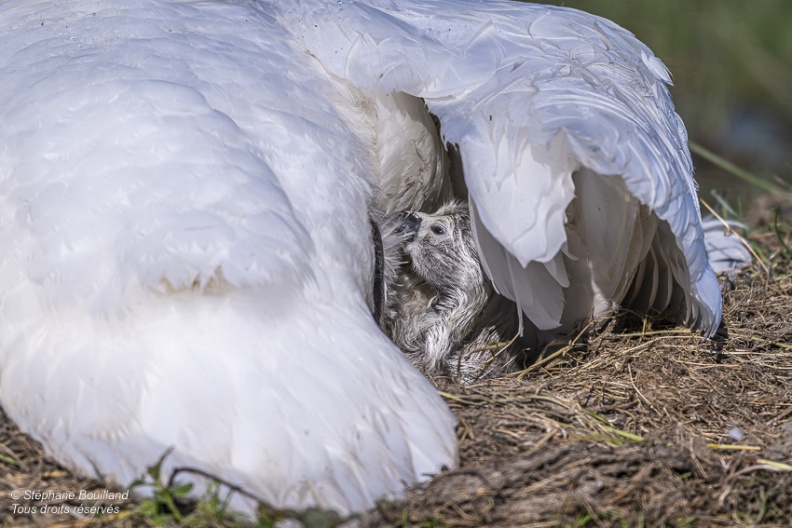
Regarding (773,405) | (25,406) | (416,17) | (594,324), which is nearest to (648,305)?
(594,324)

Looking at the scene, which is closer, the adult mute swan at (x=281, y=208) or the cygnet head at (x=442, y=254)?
the adult mute swan at (x=281, y=208)

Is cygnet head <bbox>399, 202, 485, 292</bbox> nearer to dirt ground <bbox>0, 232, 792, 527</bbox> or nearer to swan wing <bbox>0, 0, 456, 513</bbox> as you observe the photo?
dirt ground <bbox>0, 232, 792, 527</bbox>

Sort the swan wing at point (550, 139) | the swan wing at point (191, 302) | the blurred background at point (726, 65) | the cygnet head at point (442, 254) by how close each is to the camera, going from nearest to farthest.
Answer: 1. the swan wing at point (191, 302)
2. the swan wing at point (550, 139)
3. the cygnet head at point (442, 254)
4. the blurred background at point (726, 65)

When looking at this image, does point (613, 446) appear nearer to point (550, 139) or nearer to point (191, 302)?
point (550, 139)

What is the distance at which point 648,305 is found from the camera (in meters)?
3.19

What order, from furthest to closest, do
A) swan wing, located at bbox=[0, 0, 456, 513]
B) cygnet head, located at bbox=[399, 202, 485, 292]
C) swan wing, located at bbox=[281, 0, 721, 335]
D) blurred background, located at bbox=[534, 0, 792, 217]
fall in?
blurred background, located at bbox=[534, 0, 792, 217]
cygnet head, located at bbox=[399, 202, 485, 292]
swan wing, located at bbox=[281, 0, 721, 335]
swan wing, located at bbox=[0, 0, 456, 513]

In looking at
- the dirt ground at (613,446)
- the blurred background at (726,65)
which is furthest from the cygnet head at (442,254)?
the blurred background at (726,65)

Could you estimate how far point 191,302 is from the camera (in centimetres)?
209

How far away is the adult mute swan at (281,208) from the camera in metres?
2.03

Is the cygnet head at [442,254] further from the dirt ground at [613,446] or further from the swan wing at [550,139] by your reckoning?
the dirt ground at [613,446]

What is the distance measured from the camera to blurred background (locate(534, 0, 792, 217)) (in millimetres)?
6266

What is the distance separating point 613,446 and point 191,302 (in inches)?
38.7

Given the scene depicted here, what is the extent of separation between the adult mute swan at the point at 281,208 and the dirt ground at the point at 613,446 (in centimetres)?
9

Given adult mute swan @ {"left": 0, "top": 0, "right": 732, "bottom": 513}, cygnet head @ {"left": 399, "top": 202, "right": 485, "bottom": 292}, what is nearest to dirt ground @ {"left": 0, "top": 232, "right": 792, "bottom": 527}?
adult mute swan @ {"left": 0, "top": 0, "right": 732, "bottom": 513}
